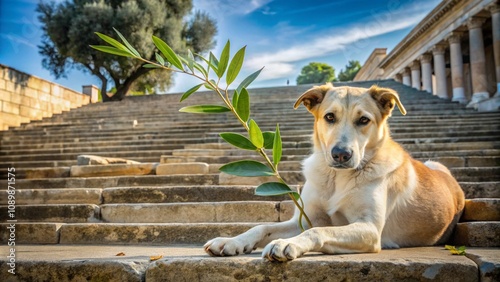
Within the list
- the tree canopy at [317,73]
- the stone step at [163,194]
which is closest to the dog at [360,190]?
the stone step at [163,194]

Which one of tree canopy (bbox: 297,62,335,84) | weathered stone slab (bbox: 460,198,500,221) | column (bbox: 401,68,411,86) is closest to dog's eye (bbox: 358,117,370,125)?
weathered stone slab (bbox: 460,198,500,221)

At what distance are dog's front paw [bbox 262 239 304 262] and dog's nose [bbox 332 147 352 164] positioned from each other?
0.64 meters

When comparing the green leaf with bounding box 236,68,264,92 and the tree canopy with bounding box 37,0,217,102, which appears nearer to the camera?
the green leaf with bounding box 236,68,264,92

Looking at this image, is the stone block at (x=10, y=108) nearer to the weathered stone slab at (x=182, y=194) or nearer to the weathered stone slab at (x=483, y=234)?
the weathered stone slab at (x=182, y=194)

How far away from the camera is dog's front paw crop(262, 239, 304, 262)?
1.81 metres

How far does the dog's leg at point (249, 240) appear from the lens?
2105 mm

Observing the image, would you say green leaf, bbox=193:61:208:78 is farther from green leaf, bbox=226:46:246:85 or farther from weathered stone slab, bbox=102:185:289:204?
weathered stone slab, bbox=102:185:289:204

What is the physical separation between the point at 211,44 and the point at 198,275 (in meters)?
27.3

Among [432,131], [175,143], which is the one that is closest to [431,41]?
[432,131]

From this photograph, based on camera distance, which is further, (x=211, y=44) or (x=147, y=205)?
(x=211, y=44)

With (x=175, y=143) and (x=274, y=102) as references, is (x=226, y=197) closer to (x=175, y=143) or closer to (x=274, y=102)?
(x=175, y=143)

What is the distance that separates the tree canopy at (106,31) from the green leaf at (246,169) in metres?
20.9

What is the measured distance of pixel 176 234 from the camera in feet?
10.7

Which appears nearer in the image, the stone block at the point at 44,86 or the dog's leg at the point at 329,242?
the dog's leg at the point at 329,242
